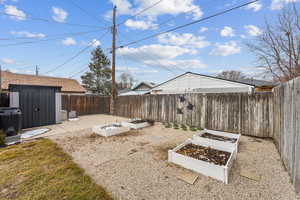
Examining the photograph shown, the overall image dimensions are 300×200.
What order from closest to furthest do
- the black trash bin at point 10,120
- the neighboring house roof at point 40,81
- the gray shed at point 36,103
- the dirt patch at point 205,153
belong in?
the dirt patch at point 205,153, the black trash bin at point 10,120, the gray shed at point 36,103, the neighboring house roof at point 40,81

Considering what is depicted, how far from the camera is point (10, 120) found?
411cm

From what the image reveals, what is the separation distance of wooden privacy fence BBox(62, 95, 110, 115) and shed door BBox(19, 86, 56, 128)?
2.94 metres

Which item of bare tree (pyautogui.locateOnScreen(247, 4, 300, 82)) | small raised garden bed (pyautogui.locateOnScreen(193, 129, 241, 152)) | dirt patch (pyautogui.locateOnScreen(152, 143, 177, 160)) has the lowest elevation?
dirt patch (pyautogui.locateOnScreen(152, 143, 177, 160))

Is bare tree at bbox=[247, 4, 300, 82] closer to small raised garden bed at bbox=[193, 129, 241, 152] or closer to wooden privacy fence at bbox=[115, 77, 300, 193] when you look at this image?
wooden privacy fence at bbox=[115, 77, 300, 193]

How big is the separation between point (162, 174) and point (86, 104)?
960cm

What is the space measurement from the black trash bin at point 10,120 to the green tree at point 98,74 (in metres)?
18.1

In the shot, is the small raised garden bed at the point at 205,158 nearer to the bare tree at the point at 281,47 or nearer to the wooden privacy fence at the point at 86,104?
the wooden privacy fence at the point at 86,104

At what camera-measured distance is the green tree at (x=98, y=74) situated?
70.3ft

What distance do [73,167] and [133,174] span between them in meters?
1.25

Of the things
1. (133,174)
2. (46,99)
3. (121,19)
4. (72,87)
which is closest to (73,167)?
(133,174)

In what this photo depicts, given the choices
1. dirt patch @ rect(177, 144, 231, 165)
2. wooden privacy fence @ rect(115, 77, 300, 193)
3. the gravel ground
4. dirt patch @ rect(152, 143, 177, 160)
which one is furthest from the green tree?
dirt patch @ rect(177, 144, 231, 165)

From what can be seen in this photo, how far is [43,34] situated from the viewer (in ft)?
28.2

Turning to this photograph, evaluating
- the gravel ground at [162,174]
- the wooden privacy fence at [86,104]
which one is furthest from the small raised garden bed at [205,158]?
the wooden privacy fence at [86,104]

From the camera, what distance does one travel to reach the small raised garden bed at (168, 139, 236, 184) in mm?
2143
